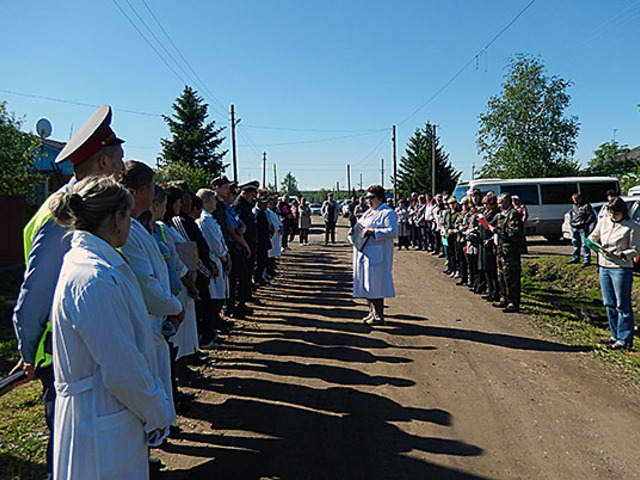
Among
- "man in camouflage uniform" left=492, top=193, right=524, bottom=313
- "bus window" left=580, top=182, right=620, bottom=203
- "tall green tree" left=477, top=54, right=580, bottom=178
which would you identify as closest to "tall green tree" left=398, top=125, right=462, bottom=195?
"tall green tree" left=477, top=54, right=580, bottom=178

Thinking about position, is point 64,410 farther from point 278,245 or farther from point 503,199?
point 278,245

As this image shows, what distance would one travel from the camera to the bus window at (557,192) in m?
20.4

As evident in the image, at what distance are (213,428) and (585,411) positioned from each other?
3.45 m

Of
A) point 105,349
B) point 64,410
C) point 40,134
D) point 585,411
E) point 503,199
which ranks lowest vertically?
point 585,411

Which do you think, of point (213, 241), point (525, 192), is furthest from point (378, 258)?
point (525, 192)

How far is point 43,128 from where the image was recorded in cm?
2384

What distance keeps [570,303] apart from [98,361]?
998cm

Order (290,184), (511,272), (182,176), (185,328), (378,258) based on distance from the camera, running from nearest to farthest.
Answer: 1. (185,328)
2. (378,258)
3. (511,272)
4. (182,176)
5. (290,184)

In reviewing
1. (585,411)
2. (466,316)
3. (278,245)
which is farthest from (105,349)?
(278,245)

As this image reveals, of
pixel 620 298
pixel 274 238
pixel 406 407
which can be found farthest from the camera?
pixel 274 238

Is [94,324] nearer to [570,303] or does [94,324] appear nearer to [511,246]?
[511,246]

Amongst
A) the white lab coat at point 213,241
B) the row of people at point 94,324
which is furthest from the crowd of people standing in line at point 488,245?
the row of people at point 94,324

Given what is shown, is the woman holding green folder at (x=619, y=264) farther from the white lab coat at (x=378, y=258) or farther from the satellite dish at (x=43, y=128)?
the satellite dish at (x=43, y=128)

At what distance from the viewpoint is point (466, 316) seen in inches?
334
